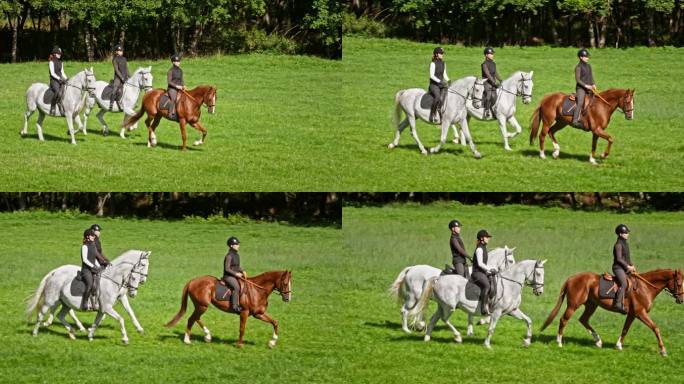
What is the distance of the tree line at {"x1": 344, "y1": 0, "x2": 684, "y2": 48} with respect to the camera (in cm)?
3794

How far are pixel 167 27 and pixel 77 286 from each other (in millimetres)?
18548

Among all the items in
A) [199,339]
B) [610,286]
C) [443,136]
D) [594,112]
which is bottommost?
[199,339]

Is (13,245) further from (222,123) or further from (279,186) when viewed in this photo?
(279,186)

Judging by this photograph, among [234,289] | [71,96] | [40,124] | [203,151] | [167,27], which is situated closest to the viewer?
[234,289]

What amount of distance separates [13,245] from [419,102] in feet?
38.0

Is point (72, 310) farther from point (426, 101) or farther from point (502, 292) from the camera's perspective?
point (426, 101)

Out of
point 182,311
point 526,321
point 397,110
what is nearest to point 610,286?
point 526,321

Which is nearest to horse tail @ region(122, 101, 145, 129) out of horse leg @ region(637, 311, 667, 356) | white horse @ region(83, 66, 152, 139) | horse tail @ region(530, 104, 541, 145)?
white horse @ region(83, 66, 152, 139)

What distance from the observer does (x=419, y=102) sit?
24.6m

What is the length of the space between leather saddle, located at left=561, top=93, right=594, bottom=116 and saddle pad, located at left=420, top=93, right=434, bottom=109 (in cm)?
261

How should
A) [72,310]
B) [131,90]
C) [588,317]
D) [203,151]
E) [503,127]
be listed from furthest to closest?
[203,151], [131,90], [503,127], [72,310], [588,317]

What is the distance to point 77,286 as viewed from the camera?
20750 millimetres

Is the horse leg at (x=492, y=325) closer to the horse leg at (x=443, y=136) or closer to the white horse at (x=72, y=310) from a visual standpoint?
the horse leg at (x=443, y=136)

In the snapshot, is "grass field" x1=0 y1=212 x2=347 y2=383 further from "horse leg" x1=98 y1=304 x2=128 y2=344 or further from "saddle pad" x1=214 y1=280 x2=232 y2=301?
"saddle pad" x1=214 y1=280 x2=232 y2=301
